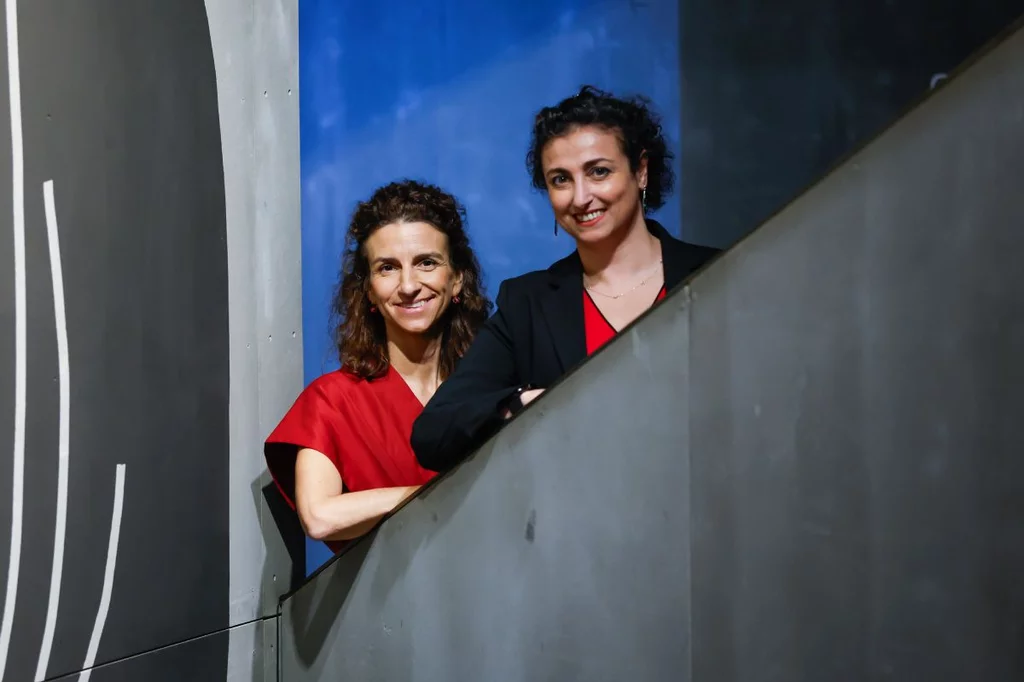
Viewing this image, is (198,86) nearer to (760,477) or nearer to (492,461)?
(492,461)

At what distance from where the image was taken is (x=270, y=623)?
1969 millimetres

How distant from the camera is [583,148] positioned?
191cm

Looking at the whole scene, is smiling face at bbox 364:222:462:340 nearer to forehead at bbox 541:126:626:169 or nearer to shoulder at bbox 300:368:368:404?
shoulder at bbox 300:368:368:404

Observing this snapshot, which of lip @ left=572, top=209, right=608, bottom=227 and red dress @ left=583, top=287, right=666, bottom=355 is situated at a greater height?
lip @ left=572, top=209, right=608, bottom=227

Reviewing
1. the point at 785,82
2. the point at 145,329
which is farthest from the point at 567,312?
the point at 145,329

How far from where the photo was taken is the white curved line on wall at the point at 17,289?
1.36 meters

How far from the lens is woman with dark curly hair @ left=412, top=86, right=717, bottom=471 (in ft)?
5.85

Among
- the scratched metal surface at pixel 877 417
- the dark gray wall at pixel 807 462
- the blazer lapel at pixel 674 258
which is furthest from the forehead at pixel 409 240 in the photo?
the scratched metal surface at pixel 877 417

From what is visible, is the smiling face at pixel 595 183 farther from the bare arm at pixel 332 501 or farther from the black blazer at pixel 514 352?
the bare arm at pixel 332 501

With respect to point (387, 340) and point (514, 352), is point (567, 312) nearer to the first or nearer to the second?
point (514, 352)

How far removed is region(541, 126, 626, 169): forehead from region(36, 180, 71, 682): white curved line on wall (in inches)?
38.4

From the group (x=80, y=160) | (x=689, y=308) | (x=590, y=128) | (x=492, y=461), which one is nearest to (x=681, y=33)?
(x=590, y=128)

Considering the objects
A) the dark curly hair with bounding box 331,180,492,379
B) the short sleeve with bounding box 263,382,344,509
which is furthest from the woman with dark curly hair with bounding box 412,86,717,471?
the short sleeve with bounding box 263,382,344,509

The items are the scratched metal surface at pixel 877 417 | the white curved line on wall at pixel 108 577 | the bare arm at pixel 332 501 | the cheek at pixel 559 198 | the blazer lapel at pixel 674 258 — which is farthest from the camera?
the cheek at pixel 559 198
